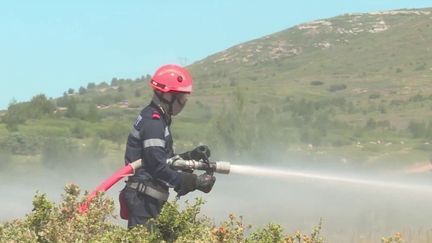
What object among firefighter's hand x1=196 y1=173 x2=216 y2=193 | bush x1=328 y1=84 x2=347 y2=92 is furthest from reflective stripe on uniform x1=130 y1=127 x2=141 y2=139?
bush x1=328 y1=84 x2=347 y2=92

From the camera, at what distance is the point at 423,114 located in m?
74.8

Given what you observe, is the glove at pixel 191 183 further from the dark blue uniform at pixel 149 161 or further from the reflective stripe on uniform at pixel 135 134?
the reflective stripe on uniform at pixel 135 134

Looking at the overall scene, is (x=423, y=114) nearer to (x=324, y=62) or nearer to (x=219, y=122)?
(x=219, y=122)

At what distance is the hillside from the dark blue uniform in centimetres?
3423

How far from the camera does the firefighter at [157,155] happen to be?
6641 mm

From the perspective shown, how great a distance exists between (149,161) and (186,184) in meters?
0.34

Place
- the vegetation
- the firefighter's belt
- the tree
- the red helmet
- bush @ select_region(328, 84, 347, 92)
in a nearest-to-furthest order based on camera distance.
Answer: the vegetation < the firefighter's belt < the red helmet < the tree < bush @ select_region(328, 84, 347, 92)

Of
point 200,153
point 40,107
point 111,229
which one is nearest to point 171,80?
point 200,153

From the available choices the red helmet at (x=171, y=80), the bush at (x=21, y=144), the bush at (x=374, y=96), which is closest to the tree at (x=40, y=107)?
the bush at (x=21, y=144)

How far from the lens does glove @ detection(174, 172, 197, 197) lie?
664 centimetres

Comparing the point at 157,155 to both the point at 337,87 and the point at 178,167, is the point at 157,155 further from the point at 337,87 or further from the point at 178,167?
the point at 337,87

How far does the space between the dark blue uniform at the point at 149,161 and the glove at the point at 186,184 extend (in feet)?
0.11

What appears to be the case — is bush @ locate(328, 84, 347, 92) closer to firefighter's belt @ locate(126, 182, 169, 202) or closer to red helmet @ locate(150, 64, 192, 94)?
red helmet @ locate(150, 64, 192, 94)

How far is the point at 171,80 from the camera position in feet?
22.8
